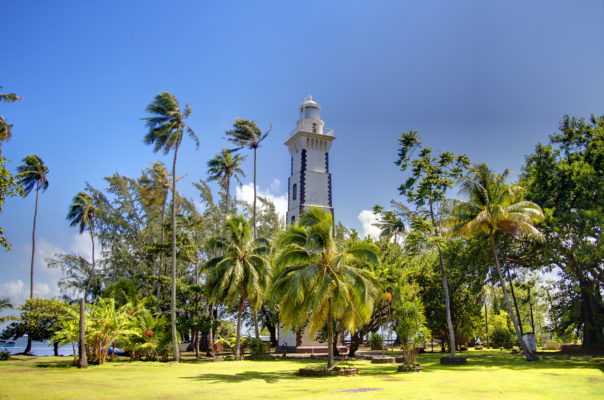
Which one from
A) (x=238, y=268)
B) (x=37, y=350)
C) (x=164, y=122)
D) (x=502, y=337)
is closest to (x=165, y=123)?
(x=164, y=122)

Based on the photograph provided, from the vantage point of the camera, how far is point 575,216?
22094mm

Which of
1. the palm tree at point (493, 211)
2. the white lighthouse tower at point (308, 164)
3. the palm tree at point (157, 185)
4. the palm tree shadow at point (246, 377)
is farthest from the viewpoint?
the white lighthouse tower at point (308, 164)

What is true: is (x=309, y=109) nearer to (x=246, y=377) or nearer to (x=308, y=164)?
(x=308, y=164)

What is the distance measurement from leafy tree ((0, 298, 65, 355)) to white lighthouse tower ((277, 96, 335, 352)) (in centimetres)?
1687

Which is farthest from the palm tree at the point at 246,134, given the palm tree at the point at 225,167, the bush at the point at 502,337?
the bush at the point at 502,337

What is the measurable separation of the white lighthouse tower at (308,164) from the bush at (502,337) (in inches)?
837

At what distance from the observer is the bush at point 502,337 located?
38.2m

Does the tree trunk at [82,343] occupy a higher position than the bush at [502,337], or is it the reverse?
the tree trunk at [82,343]

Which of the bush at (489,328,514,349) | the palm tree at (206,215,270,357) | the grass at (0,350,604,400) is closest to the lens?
the grass at (0,350,604,400)

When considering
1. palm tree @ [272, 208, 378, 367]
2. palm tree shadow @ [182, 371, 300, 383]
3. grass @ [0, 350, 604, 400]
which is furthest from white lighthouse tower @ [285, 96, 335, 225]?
grass @ [0, 350, 604, 400]

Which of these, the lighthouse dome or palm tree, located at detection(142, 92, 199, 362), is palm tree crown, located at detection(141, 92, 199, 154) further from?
the lighthouse dome

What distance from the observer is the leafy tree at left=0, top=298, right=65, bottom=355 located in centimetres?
2456

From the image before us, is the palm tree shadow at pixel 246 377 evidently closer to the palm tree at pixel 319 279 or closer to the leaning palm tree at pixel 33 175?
the palm tree at pixel 319 279

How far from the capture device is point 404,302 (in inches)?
754
